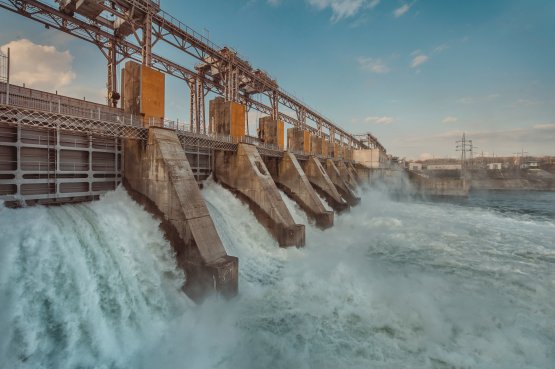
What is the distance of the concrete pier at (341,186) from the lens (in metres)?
28.9

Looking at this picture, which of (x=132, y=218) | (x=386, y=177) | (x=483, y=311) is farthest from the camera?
(x=386, y=177)

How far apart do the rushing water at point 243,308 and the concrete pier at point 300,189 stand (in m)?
6.67

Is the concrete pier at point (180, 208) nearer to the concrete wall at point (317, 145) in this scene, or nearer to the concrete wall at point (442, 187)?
the concrete wall at point (317, 145)

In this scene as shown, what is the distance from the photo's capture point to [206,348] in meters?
6.36

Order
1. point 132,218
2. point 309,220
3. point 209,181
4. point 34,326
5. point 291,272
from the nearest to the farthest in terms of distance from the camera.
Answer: point 34,326 → point 132,218 → point 291,272 → point 209,181 → point 309,220

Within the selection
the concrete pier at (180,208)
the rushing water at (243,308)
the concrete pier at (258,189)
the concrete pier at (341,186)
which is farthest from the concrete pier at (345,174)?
the concrete pier at (180,208)

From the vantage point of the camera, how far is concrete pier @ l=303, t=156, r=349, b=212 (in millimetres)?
23595

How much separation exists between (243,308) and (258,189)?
7787mm

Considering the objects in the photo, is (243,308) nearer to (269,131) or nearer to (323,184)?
(323,184)

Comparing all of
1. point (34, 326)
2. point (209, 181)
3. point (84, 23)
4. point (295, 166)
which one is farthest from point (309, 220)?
point (84, 23)

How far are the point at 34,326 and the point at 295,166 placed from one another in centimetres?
1749

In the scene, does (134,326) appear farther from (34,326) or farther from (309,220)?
(309,220)

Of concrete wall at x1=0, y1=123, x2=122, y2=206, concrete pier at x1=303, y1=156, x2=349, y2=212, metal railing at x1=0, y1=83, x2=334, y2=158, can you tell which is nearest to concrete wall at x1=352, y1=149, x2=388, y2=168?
concrete pier at x1=303, y1=156, x2=349, y2=212

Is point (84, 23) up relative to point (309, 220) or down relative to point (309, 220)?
up
